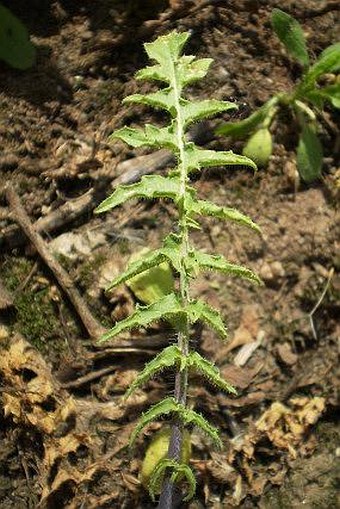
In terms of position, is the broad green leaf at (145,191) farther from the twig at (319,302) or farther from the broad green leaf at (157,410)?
the twig at (319,302)

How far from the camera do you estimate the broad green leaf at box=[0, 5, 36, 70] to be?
117 inches

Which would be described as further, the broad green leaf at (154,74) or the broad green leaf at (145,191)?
the broad green leaf at (154,74)

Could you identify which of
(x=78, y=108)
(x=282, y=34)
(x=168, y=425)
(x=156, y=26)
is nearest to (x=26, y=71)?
(x=78, y=108)

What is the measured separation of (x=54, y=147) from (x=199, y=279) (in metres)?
0.90

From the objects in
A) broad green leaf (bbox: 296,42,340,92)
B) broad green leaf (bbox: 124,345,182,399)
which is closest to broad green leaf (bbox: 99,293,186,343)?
broad green leaf (bbox: 124,345,182,399)

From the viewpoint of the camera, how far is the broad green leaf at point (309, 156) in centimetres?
316

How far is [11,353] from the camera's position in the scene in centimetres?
276

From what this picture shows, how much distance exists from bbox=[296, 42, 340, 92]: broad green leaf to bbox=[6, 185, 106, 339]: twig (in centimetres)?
140

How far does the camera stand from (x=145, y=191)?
2.40m

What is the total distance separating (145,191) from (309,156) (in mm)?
1086

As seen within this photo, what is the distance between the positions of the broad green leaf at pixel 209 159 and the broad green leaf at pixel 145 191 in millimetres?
109

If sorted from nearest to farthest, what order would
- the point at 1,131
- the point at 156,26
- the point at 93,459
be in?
the point at 93,459
the point at 1,131
the point at 156,26

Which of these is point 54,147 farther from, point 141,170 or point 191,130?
point 191,130

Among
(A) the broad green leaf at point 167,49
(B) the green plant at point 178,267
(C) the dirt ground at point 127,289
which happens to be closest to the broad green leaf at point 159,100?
(B) the green plant at point 178,267
